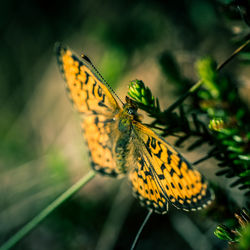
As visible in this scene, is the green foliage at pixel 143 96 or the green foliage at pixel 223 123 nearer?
the green foliage at pixel 223 123

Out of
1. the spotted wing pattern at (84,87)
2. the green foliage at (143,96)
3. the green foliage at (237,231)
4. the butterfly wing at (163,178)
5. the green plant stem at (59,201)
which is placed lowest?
A: the green foliage at (237,231)

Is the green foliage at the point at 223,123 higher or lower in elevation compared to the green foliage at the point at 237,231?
higher

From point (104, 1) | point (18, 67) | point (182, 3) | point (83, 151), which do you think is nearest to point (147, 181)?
point (83, 151)

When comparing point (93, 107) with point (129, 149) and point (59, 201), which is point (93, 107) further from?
point (59, 201)

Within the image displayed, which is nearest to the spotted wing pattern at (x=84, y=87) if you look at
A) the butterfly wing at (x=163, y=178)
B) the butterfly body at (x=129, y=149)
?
the butterfly body at (x=129, y=149)

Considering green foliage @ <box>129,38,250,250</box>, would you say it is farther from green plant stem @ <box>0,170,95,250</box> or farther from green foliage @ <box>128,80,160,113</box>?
green plant stem @ <box>0,170,95,250</box>

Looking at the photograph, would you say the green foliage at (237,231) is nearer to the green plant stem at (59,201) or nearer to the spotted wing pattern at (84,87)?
the green plant stem at (59,201)

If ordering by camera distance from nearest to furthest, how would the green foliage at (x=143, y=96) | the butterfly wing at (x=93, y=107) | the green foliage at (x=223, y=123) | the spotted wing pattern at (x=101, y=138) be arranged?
1. the green foliage at (x=223, y=123)
2. the green foliage at (x=143, y=96)
3. the butterfly wing at (x=93, y=107)
4. the spotted wing pattern at (x=101, y=138)

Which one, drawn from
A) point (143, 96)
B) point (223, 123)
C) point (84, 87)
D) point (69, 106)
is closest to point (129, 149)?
point (84, 87)

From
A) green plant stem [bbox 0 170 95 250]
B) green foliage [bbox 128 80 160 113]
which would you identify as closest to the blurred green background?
green foliage [bbox 128 80 160 113]

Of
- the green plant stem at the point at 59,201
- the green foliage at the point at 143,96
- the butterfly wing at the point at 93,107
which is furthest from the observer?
the butterfly wing at the point at 93,107
